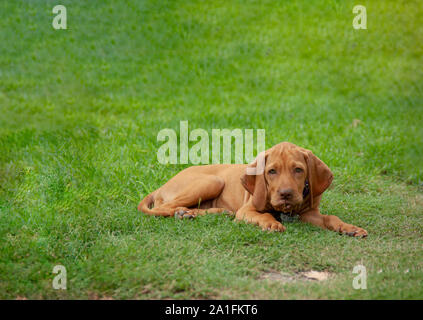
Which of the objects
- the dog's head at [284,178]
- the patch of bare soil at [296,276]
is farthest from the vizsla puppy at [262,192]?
the patch of bare soil at [296,276]

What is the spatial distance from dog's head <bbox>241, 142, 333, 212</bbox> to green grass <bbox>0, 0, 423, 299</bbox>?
0.37 m

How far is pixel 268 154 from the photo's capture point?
5699 millimetres

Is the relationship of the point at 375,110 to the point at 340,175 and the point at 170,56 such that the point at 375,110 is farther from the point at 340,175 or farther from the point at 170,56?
the point at 170,56

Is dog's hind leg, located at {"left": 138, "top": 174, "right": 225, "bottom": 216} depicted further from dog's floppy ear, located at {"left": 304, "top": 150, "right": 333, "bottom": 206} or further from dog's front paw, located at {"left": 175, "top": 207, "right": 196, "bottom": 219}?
dog's floppy ear, located at {"left": 304, "top": 150, "right": 333, "bottom": 206}

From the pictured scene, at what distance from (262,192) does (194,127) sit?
4742mm

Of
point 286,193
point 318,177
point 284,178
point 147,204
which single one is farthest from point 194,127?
point 286,193

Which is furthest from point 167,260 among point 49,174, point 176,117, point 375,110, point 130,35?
point 130,35

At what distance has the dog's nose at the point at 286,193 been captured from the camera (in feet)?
17.2

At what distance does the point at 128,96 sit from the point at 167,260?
27.1ft

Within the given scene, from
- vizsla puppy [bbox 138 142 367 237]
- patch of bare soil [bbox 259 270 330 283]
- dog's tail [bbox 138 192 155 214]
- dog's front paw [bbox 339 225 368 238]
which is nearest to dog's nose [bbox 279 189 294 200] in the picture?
vizsla puppy [bbox 138 142 367 237]

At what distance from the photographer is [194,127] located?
33.3ft

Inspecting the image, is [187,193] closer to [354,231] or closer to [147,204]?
[147,204]

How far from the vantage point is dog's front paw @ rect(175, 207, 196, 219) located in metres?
5.88

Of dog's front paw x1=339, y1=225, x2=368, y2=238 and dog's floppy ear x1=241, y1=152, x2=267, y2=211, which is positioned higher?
dog's floppy ear x1=241, y1=152, x2=267, y2=211
